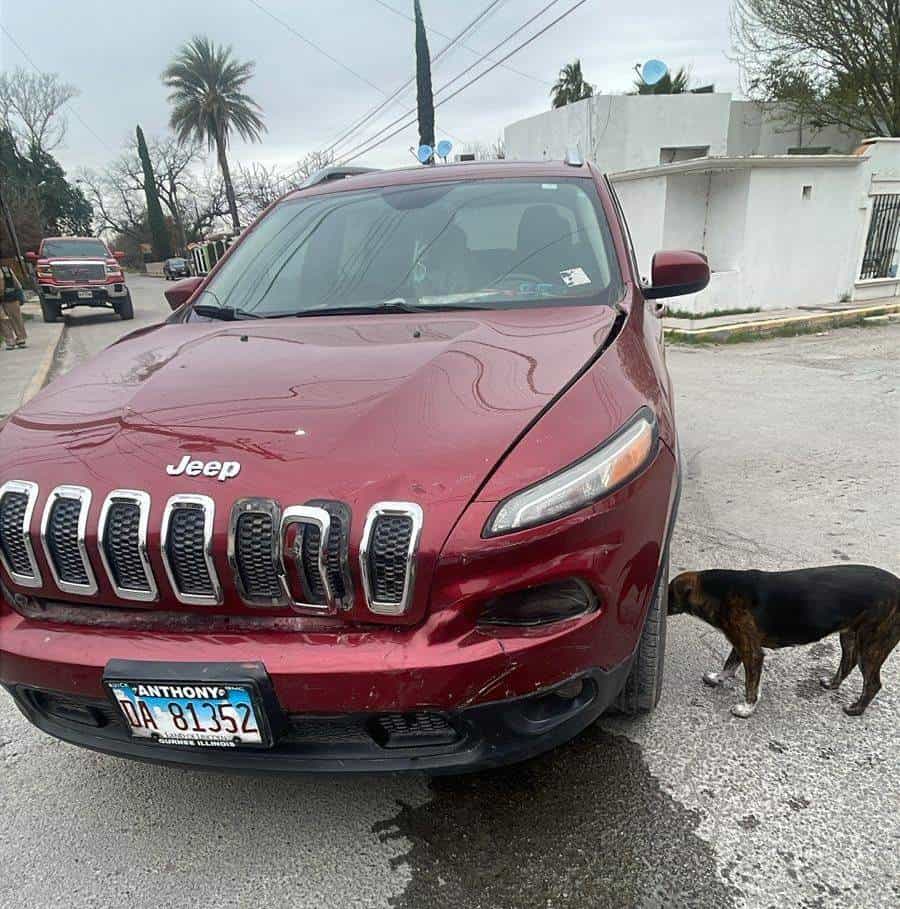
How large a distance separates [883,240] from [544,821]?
1339cm

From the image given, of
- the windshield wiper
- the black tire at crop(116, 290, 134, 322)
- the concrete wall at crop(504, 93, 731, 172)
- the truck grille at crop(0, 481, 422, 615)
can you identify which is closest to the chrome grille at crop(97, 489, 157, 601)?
the truck grille at crop(0, 481, 422, 615)

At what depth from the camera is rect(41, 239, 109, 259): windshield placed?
1619 centimetres

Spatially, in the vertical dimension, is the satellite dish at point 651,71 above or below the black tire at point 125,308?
above

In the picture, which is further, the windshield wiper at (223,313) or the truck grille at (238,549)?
the windshield wiper at (223,313)

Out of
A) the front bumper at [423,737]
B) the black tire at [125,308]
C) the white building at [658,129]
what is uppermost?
the white building at [658,129]

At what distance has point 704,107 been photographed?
1783 centimetres

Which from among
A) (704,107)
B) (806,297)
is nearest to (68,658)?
(806,297)

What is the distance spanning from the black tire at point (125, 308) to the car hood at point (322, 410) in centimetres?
1600

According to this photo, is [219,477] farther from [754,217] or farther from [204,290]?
[754,217]

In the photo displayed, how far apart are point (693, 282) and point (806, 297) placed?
10068 mm

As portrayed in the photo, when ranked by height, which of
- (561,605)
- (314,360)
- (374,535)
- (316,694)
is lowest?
(316,694)

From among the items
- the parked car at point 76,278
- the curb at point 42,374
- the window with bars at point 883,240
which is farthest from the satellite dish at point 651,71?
the parked car at point 76,278

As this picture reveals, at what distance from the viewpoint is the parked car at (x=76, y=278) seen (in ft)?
51.1

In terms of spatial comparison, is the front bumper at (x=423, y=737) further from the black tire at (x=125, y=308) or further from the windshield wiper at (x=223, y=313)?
the black tire at (x=125, y=308)
